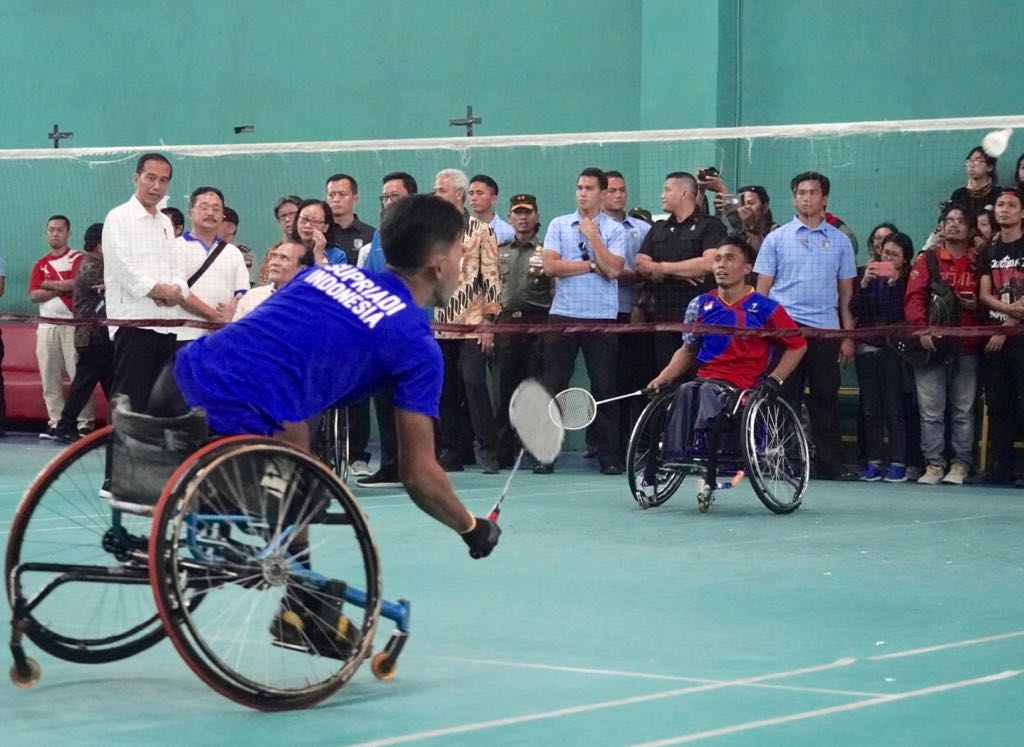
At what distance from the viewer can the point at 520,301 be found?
12.0 meters

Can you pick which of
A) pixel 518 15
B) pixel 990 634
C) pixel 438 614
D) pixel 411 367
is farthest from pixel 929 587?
pixel 518 15

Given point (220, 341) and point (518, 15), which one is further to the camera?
point (518, 15)

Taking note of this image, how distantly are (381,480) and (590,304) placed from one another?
6.28ft

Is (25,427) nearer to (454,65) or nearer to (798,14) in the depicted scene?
(454,65)

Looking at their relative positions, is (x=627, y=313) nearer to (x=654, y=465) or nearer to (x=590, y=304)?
(x=590, y=304)

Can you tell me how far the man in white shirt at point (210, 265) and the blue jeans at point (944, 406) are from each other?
14.0 ft

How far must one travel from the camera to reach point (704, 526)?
872cm

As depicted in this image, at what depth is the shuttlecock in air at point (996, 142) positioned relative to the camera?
37.9ft

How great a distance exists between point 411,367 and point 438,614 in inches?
66.0

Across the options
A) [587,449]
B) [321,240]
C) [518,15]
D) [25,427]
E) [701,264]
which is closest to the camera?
[321,240]

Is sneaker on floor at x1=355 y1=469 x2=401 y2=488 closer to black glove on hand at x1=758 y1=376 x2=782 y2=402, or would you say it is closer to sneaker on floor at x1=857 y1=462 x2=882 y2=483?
black glove on hand at x1=758 y1=376 x2=782 y2=402

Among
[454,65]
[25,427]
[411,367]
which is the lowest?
[25,427]

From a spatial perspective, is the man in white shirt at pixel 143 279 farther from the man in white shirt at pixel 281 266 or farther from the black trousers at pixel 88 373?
the black trousers at pixel 88 373

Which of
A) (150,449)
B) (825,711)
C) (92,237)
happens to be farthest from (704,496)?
(92,237)
